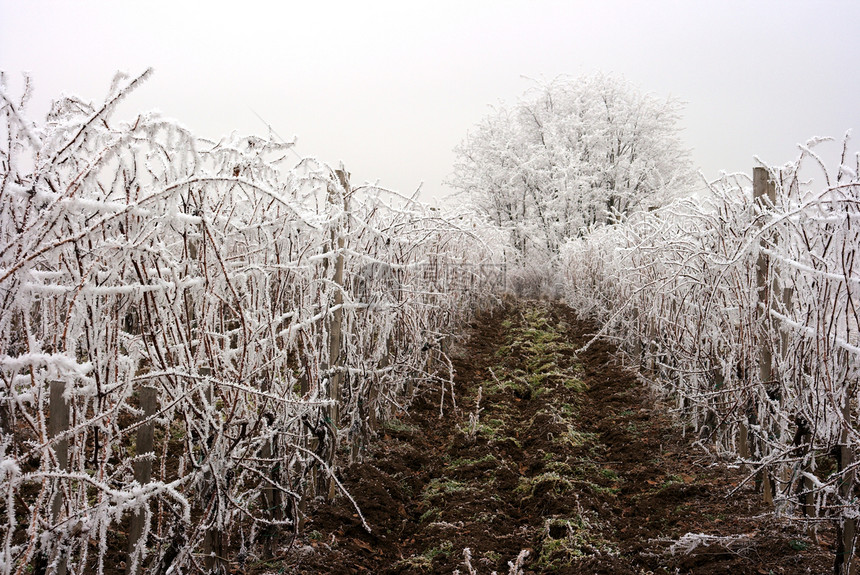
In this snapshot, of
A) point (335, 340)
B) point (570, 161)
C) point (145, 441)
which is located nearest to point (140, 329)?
point (145, 441)

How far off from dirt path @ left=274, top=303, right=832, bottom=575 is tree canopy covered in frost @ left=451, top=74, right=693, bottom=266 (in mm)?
18845

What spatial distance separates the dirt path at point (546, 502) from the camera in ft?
11.5

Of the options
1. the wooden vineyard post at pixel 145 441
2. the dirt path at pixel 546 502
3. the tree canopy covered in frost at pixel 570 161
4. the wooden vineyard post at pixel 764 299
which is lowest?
the dirt path at pixel 546 502

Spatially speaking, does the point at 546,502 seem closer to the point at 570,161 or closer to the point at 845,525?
the point at 845,525

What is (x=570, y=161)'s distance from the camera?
84.9ft

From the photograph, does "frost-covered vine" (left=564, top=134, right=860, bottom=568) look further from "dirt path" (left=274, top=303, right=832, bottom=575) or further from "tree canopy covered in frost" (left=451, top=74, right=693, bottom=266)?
"tree canopy covered in frost" (left=451, top=74, right=693, bottom=266)

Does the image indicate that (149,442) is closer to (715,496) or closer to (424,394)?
(715,496)

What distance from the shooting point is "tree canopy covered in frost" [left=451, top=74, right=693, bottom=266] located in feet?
84.7

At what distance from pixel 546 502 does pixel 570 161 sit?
76.1 ft

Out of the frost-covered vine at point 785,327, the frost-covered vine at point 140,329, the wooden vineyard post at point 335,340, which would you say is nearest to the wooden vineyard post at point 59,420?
the frost-covered vine at point 140,329

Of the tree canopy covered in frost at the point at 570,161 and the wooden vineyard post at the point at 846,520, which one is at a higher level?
the tree canopy covered in frost at the point at 570,161

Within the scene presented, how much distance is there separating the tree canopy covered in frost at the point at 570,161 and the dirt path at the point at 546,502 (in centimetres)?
1885

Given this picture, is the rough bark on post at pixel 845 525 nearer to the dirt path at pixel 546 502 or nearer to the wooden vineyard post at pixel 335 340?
the dirt path at pixel 546 502

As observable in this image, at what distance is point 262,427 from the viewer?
3.01m
